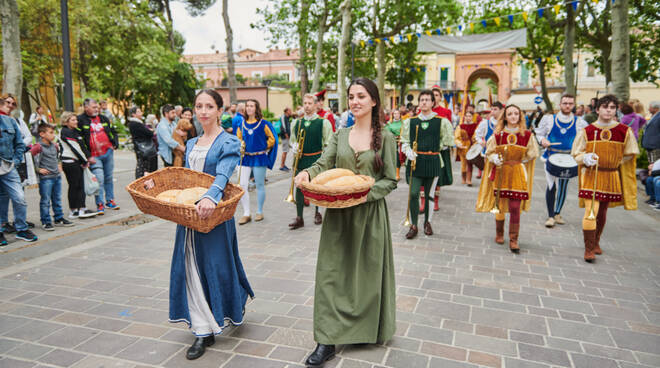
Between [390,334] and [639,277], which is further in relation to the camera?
[639,277]

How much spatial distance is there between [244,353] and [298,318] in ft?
2.16

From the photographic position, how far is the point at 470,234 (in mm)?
6492

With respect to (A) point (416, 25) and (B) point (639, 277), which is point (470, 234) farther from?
(A) point (416, 25)

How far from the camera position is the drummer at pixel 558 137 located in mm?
6645

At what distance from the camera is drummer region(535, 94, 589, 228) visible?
6645 mm

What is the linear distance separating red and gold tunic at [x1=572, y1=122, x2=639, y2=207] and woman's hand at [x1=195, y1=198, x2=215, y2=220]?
4.63 m

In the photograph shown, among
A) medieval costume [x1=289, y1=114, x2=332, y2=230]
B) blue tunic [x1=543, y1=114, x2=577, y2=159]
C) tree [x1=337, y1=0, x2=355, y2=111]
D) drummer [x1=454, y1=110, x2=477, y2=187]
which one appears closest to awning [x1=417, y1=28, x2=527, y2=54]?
drummer [x1=454, y1=110, x2=477, y2=187]

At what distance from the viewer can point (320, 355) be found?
2.89 metres

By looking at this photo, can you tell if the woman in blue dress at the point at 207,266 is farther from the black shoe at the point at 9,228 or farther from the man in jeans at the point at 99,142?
the man in jeans at the point at 99,142

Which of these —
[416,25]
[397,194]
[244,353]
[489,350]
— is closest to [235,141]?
[244,353]

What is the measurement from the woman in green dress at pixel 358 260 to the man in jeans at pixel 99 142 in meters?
6.03

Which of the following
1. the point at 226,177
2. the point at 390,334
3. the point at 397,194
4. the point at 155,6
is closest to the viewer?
the point at 226,177

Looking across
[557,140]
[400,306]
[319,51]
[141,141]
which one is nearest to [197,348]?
[400,306]

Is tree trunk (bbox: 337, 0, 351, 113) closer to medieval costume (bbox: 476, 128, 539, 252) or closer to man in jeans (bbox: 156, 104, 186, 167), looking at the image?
man in jeans (bbox: 156, 104, 186, 167)
